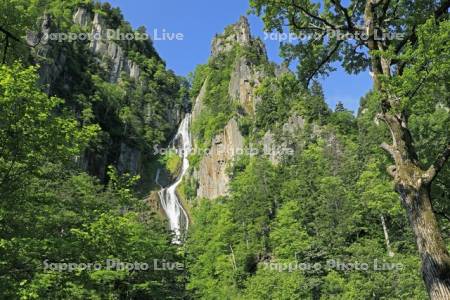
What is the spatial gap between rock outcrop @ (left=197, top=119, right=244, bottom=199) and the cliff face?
16696 millimetres

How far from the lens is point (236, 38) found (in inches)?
4574

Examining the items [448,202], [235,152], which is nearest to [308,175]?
[235,152]

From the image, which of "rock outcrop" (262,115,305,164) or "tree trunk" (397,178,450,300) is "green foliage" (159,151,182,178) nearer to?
"rock outcrop" (262,115,305,164)

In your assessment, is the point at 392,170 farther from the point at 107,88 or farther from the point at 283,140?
the point at 107,88

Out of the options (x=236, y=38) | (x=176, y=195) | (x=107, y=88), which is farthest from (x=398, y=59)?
(x=236, y=38)

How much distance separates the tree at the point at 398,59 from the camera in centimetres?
650

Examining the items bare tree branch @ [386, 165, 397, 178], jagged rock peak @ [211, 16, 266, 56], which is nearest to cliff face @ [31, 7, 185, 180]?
jagged rock peak @ [211, 16, 266, 56]

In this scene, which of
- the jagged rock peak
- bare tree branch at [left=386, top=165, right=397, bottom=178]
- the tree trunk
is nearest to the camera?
the tree trunk

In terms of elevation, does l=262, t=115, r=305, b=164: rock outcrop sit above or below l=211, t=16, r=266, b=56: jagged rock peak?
below

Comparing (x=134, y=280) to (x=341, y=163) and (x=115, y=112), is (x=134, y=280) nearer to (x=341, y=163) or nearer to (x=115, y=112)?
(x=341, y=163)

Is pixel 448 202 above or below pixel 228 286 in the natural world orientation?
above

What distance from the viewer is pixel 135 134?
100750mm

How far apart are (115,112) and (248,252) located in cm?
6000

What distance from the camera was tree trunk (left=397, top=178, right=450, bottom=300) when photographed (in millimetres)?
6238
